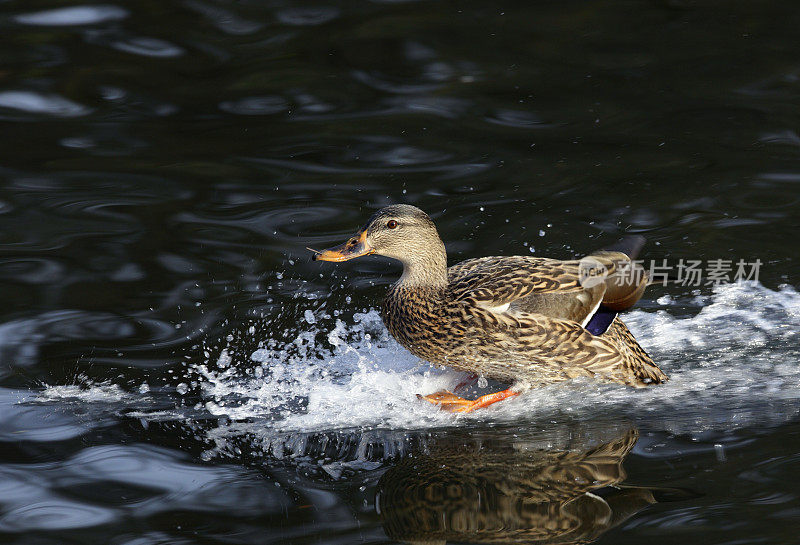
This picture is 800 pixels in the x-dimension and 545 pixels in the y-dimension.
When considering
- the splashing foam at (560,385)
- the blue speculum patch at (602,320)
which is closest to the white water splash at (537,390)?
the splashing foam at (560,385)

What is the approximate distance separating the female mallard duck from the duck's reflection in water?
669 millimetres

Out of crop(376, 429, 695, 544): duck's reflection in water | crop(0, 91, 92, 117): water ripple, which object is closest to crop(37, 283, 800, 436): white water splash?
crop(376, 429, 695, 544): duck's reflection in water

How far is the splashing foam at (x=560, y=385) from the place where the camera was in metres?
5.29

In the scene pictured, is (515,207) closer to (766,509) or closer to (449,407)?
(449,407)

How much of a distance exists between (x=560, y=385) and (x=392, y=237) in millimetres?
1279

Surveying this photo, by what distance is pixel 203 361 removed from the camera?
5.88 meters

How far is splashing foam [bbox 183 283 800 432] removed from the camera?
529 cm

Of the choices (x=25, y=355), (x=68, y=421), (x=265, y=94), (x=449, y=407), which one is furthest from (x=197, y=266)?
(x=265, y=94)

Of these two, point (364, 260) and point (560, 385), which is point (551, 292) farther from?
point (364, 260)

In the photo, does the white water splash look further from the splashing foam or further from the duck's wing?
the duck's wing

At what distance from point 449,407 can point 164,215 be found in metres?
3.10

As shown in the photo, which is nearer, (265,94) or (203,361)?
(203,361)

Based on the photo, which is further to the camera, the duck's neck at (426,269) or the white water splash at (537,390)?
the duck's neck at (426,269)

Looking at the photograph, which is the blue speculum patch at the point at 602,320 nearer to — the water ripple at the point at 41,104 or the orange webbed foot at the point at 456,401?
the orange webbed foot at the point at 456,401
